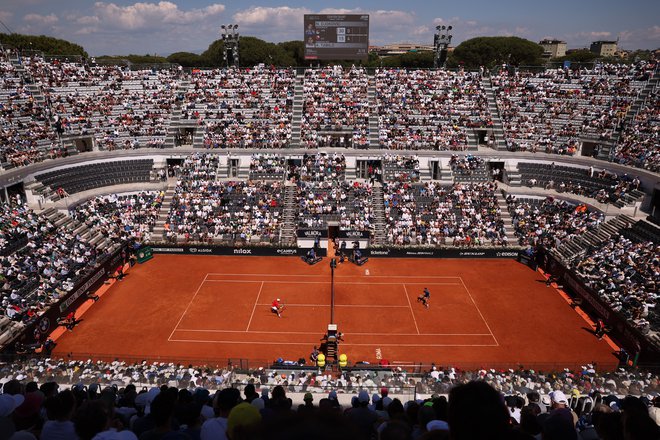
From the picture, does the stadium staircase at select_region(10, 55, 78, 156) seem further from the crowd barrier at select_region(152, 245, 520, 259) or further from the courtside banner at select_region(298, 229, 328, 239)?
the courtside banner at select_region(298, 229, 328, 239)

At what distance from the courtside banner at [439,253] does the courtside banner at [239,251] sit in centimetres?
495

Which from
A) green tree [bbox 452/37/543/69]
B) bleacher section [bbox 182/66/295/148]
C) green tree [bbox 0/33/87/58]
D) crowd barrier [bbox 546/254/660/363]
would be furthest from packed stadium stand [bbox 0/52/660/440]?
green tree [bbox 452/37/543/69]

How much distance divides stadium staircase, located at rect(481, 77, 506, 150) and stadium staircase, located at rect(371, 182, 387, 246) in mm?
15798

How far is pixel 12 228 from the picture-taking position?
3412 cm

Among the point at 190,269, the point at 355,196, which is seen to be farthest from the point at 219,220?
the point at 355,196

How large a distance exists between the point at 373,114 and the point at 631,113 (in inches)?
1111

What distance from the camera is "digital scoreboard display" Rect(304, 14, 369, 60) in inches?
2270

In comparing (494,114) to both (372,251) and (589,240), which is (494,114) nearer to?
(589,240)

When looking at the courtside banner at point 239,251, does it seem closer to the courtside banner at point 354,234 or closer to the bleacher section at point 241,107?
the courtside banner at point 354,234

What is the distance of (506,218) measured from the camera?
4366 cm

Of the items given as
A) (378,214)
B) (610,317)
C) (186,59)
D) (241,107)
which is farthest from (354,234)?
(186,59)

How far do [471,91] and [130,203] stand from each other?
42.7 meters

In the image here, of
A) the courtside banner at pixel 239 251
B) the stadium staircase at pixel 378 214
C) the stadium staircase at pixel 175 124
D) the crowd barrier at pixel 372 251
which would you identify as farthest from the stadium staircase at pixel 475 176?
the stadium staircase at pixel 175 124

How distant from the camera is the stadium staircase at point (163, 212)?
1667 inches
